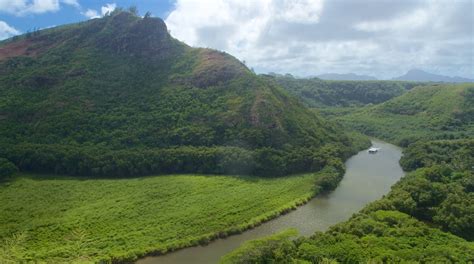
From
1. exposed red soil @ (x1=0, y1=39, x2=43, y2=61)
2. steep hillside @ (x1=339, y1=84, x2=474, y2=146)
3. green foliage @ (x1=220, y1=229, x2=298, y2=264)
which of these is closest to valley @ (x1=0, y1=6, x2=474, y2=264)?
green foliage @ (x1=220, y1=229, x2=298, y2=264)

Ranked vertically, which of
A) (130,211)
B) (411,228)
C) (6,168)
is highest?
(6,168)

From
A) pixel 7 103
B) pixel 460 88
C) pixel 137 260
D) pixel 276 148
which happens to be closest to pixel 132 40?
pixel 7 103

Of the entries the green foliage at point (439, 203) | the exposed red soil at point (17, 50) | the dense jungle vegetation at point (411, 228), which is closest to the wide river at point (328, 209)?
the dense jungle vegetation at point (411, 228)

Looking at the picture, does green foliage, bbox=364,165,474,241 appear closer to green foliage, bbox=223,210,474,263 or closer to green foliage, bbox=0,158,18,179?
green foliage, bbox=223,210,474,263

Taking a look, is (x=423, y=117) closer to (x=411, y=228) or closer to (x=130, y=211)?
(x=411, y=228)

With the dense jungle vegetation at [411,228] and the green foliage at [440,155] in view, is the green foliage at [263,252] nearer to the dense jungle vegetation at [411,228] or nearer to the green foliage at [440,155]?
the dense jungle vegetation at [411,228]

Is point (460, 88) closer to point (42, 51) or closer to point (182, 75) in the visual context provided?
point (182, 75)

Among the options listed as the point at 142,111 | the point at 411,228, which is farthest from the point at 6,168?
the point at 411,228

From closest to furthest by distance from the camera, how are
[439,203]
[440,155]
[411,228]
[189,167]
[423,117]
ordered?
1. [411,228]
2. [439,203]
3. [189,167]
4. [440,155]
5. [423,117]
